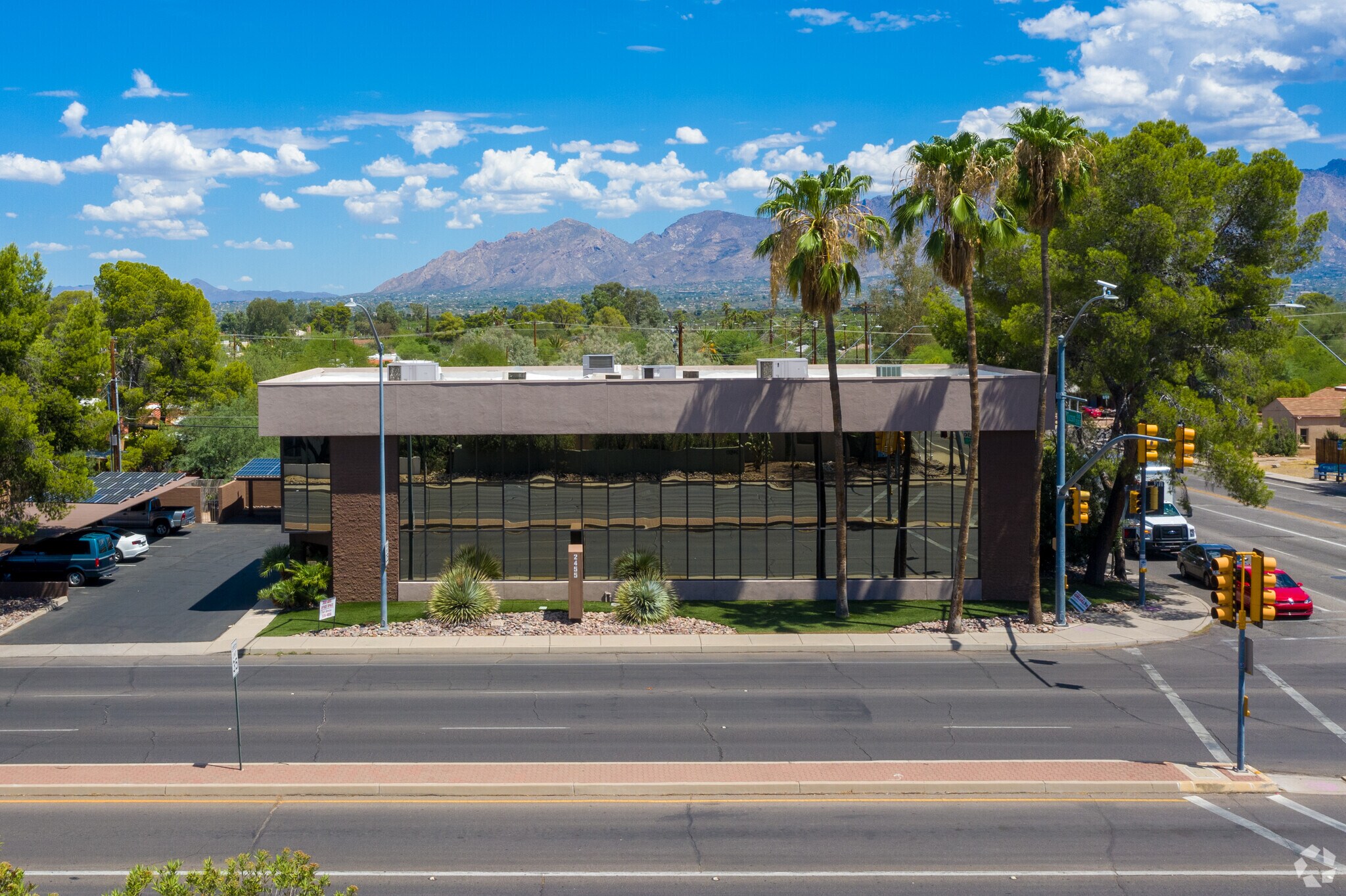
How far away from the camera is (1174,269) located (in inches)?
1277

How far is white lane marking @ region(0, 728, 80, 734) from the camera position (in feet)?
69.7

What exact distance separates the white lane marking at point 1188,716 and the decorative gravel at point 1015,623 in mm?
3119

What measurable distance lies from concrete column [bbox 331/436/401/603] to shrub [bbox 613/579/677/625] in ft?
24.2

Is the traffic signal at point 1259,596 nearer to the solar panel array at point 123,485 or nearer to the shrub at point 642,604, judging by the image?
the shrub at point 642,604

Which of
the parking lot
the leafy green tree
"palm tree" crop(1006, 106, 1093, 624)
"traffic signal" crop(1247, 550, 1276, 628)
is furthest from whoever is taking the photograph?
the leafy green tree

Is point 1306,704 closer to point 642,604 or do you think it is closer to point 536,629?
point 642,604

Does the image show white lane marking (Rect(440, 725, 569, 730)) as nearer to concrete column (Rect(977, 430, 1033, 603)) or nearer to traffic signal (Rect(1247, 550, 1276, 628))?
traffic signal (Rect(1247, 550, 1276, 628))

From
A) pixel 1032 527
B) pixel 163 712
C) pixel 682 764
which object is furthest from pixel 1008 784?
pixel 163 712

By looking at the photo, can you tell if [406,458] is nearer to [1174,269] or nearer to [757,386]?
[757,386]

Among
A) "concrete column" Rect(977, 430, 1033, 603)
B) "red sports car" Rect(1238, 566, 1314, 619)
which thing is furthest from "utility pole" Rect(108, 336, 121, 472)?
"red sports car" Rect(1238, 566, 1314, 619)

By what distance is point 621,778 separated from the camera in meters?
17.8

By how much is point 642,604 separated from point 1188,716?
568 inches

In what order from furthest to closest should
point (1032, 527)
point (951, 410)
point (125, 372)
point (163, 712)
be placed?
point (125, 372)
point (951, 410)
point (1032, 527)
point (163, 712)

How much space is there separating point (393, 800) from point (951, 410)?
2129cm
